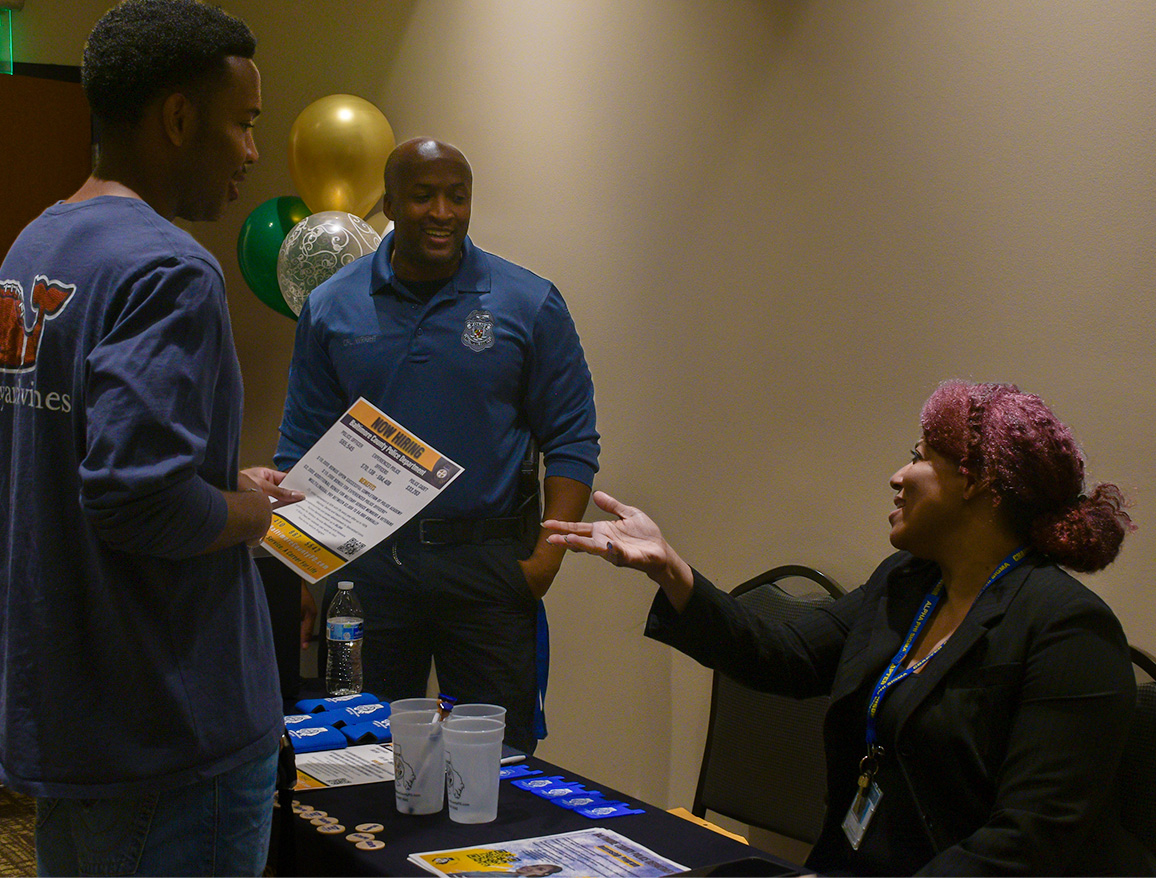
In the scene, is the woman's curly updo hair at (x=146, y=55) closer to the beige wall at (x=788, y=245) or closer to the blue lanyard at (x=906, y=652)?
the blue lanyard at (x=906, y=652)

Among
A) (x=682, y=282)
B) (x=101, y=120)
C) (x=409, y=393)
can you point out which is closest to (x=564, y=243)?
(x=682, y=282)

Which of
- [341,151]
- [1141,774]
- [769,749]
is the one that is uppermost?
[341,151]

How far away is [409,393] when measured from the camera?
2.58 meters

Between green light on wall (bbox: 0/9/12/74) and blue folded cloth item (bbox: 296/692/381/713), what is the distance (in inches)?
171

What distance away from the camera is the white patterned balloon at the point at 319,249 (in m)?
3.61

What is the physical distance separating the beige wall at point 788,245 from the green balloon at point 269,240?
0.67 meters

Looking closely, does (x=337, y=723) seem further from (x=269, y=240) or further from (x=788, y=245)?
(x=269, y=240)

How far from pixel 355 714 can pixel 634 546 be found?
2.10ft

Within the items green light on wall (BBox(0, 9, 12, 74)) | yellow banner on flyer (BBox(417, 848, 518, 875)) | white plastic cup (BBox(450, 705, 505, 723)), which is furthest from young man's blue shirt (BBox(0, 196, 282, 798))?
green light on wall (BBox(0, 9, 12, 74))

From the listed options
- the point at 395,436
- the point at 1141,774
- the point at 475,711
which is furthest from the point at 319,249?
the point at 1141,774

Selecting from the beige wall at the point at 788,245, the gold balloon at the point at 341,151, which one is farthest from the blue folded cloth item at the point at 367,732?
the gold balloon at the point at 341,151

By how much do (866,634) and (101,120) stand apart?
1325mm

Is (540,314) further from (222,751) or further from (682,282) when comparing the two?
(222,751)

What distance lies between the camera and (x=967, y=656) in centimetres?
151
